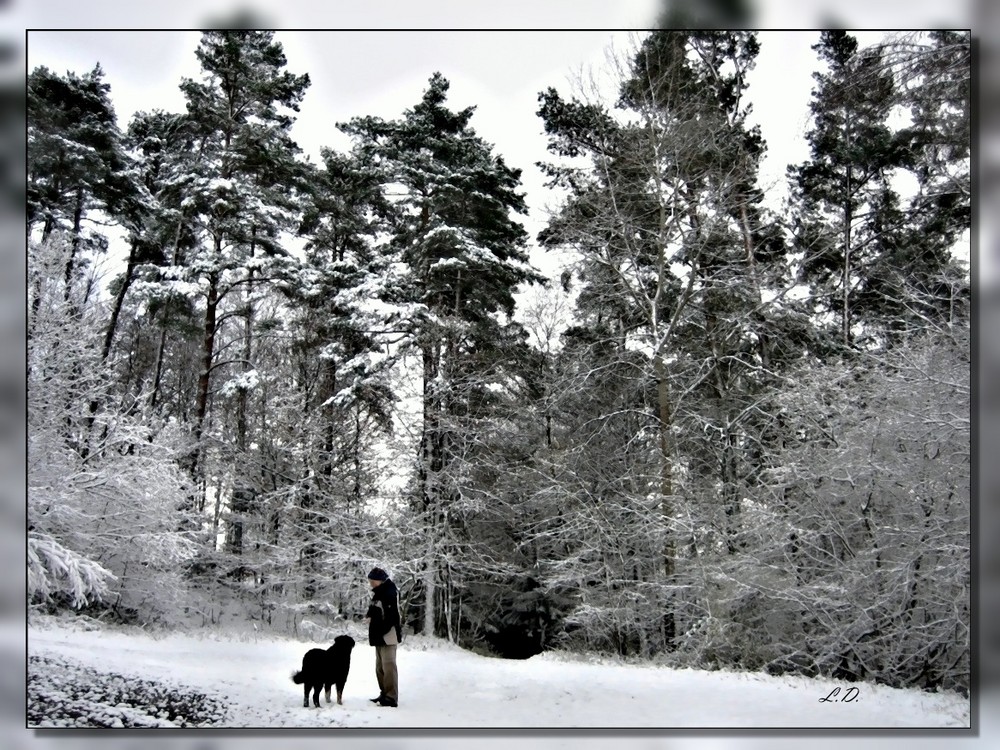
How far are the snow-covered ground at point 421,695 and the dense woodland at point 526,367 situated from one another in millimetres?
551

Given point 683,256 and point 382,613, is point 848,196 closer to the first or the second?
point 683,256

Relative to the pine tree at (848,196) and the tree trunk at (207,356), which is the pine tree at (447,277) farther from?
the pine tree at (848,196)

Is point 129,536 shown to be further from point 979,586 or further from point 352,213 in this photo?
point 979,586

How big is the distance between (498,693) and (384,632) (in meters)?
1.41

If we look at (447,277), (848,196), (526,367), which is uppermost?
(848,196)

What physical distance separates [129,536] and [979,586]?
8.32 meters

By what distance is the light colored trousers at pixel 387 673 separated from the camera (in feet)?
19.7

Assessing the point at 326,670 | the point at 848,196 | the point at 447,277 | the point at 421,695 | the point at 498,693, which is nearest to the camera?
the point at 326,670

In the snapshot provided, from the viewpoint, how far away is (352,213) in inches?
422

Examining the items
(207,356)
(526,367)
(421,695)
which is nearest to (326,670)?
(421,695)

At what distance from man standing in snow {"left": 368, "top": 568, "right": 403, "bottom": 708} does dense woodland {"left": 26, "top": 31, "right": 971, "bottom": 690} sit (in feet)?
9.84

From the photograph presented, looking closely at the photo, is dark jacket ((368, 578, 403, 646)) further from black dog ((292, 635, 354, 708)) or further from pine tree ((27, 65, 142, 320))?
pine tree ((27, 65, 142, 320))

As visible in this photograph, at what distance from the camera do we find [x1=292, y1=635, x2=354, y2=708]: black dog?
6008mm

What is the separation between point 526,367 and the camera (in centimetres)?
1080
